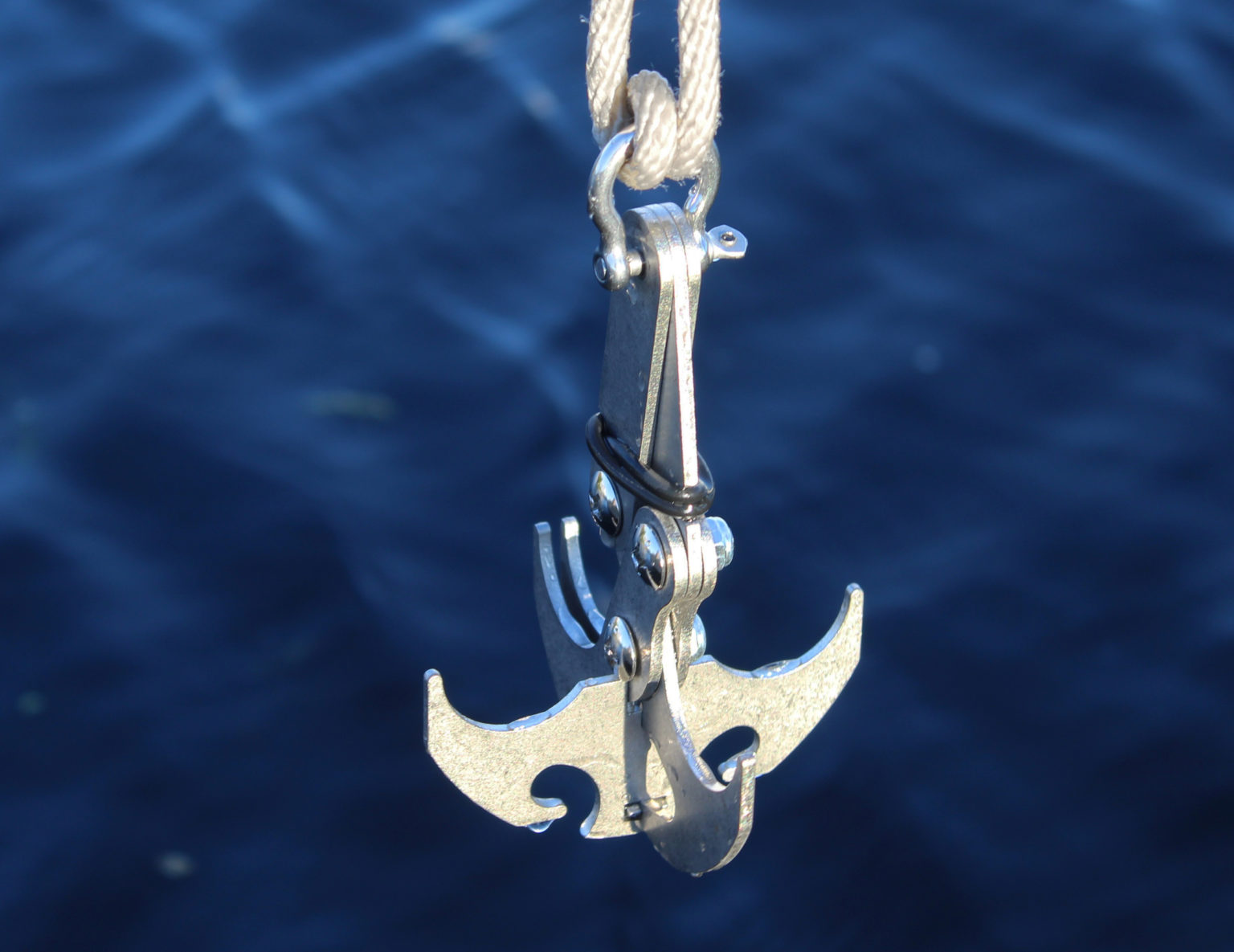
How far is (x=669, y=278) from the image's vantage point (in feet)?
3.23

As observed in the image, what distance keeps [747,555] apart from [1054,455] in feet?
1.55

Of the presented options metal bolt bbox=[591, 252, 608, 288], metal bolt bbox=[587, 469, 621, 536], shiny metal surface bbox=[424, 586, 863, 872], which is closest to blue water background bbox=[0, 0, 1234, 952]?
shiny metal surface bbox=[424, 586, 863, 872]

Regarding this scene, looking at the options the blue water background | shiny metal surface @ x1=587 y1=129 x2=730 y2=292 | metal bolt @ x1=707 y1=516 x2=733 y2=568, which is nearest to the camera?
shiny metal surface @ x1=587 y1=129 x2=730 y2=292

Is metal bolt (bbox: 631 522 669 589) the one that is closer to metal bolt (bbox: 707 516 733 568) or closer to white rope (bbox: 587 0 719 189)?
metal bolt (bbox: 707 516 733 568)

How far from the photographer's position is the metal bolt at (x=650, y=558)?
1.07 meters

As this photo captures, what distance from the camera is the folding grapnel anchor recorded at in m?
1.01

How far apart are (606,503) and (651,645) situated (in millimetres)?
114

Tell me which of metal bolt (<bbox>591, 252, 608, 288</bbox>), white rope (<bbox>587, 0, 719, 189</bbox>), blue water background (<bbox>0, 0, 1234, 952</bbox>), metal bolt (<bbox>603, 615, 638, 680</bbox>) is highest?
white rope (<bbox>587, 0, 719, 189</bbox>)

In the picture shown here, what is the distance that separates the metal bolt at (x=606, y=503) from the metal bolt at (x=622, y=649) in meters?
0.07

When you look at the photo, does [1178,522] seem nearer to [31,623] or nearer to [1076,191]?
[1076,191]


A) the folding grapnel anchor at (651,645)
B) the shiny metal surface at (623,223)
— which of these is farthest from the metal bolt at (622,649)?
the shiny metal surface at (623,223)

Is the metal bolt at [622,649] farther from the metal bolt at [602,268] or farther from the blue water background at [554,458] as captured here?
the blue water background at [554,458]

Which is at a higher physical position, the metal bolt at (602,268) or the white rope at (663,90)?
the white rope at (663,90)

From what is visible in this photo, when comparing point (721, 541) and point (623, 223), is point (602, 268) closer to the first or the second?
point (623, 223)
